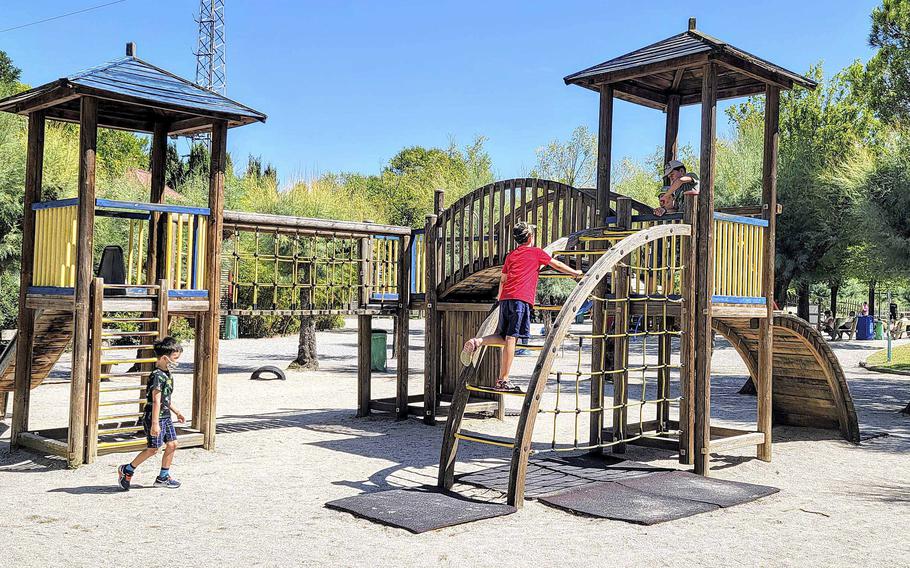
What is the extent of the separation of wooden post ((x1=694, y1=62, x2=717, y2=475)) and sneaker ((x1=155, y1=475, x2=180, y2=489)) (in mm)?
5540

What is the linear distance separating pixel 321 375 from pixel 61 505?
521 inches

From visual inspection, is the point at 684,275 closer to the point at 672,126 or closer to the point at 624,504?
the point at 672,126

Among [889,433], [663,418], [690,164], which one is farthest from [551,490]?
[690,164]

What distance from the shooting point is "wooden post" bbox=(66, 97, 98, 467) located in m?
9.91

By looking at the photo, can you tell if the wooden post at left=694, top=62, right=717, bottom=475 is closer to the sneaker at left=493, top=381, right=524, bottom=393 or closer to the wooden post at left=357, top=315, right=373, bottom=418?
the sneaker at left=493, top=381, right=524, bottom=393

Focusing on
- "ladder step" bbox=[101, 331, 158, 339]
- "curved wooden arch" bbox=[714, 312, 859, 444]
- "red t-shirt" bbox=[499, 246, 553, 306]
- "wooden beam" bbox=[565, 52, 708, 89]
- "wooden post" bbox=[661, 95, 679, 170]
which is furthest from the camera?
"wooden post" bbox=[661, 95, 679, 170]

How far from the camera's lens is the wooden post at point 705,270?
10.1 meters

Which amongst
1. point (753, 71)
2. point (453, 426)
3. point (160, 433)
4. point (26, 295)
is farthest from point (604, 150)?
point (26, 295)

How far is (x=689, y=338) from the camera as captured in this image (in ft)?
33.3

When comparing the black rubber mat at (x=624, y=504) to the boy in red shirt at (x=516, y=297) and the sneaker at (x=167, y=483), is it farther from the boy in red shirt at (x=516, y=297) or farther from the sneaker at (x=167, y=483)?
the sneaker at (x=167, y=483)

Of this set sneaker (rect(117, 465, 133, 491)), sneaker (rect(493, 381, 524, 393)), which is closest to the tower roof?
sneaker (rect(117, 465, 133, 491))

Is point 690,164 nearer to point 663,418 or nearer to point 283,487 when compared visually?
point 663,418

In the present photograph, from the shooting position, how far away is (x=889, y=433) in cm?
1355

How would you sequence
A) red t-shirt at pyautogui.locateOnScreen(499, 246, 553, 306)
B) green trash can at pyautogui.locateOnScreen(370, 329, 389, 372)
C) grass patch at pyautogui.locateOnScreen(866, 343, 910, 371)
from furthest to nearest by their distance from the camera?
grass patch at pyautogui.locateOnScreen(866, 343, 910, 371)
green trash can at pyautogui.locateOnScreen(370, 329, 389, 372)
red t-shirt at pyautogui.locateOnScreen(499, 246, 553, 306)
